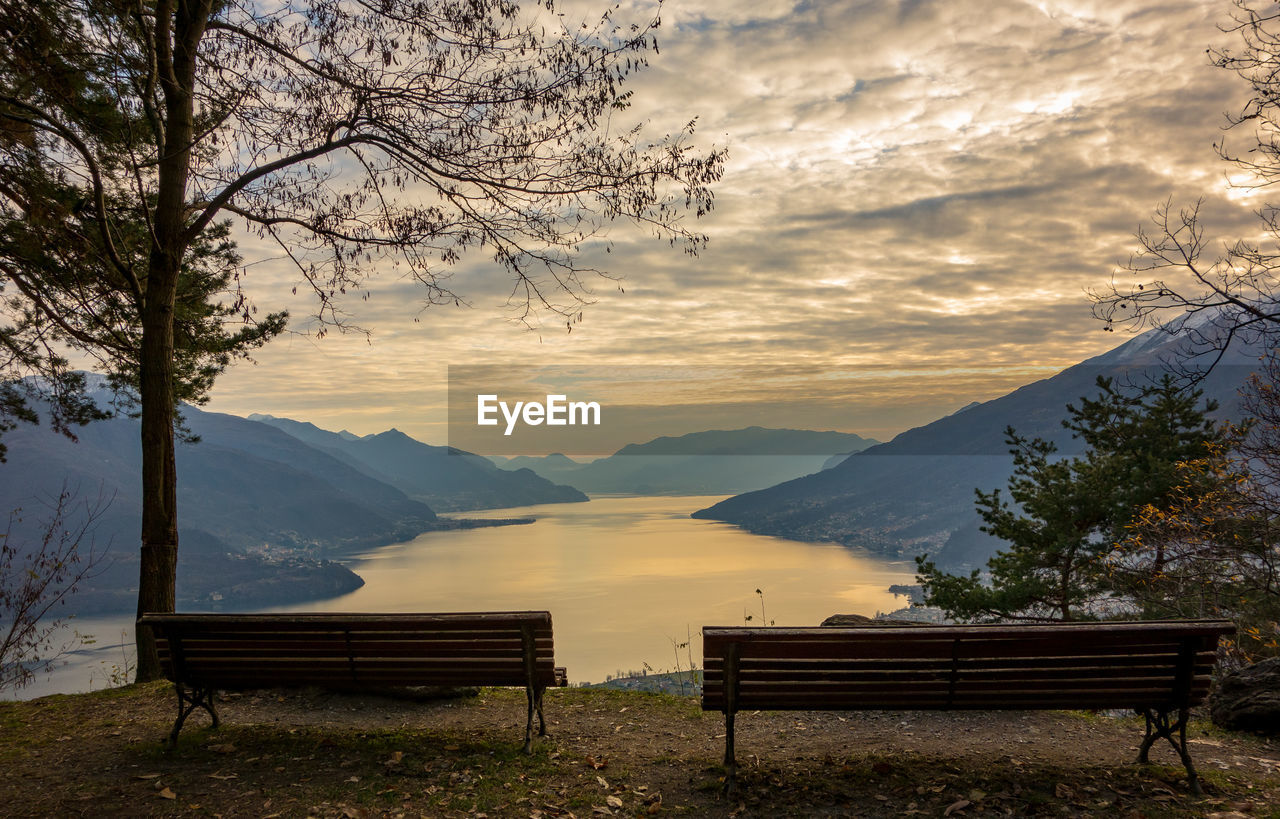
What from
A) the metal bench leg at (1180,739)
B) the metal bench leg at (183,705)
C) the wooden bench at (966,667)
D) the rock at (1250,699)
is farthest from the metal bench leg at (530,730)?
the rock at (1250,699)

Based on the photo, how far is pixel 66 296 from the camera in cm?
863

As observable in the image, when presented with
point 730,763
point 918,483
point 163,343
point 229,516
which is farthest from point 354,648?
point 918,483

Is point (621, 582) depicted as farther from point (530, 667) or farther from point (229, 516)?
point (229, 516)

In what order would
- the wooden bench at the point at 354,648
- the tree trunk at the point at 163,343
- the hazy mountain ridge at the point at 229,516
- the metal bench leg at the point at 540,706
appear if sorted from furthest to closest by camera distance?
the hazy mountain ridge at the point at 229,516, the tree trunk at the point at 163,343, the metal bench leg at the point at 540,706, the wooden bench at the point at 354,648

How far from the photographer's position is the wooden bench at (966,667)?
4.03 meters

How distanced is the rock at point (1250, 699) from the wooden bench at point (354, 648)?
5.00 metres

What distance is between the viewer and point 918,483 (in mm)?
165625

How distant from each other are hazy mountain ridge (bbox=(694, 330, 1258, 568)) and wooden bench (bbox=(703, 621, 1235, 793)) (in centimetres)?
11057

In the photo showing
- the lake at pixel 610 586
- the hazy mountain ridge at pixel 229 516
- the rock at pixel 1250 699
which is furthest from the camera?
the hazy mountain ridge at pixel 229 516

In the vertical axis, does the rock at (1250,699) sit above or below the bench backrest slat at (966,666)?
below

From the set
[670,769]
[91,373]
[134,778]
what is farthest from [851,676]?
[91,373]

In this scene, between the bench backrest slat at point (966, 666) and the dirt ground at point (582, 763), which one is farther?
the bench backrest slat at point (966, 666)

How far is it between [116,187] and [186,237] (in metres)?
2.76

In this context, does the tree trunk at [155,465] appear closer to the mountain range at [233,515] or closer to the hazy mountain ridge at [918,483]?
the mountain range at [233,515]
